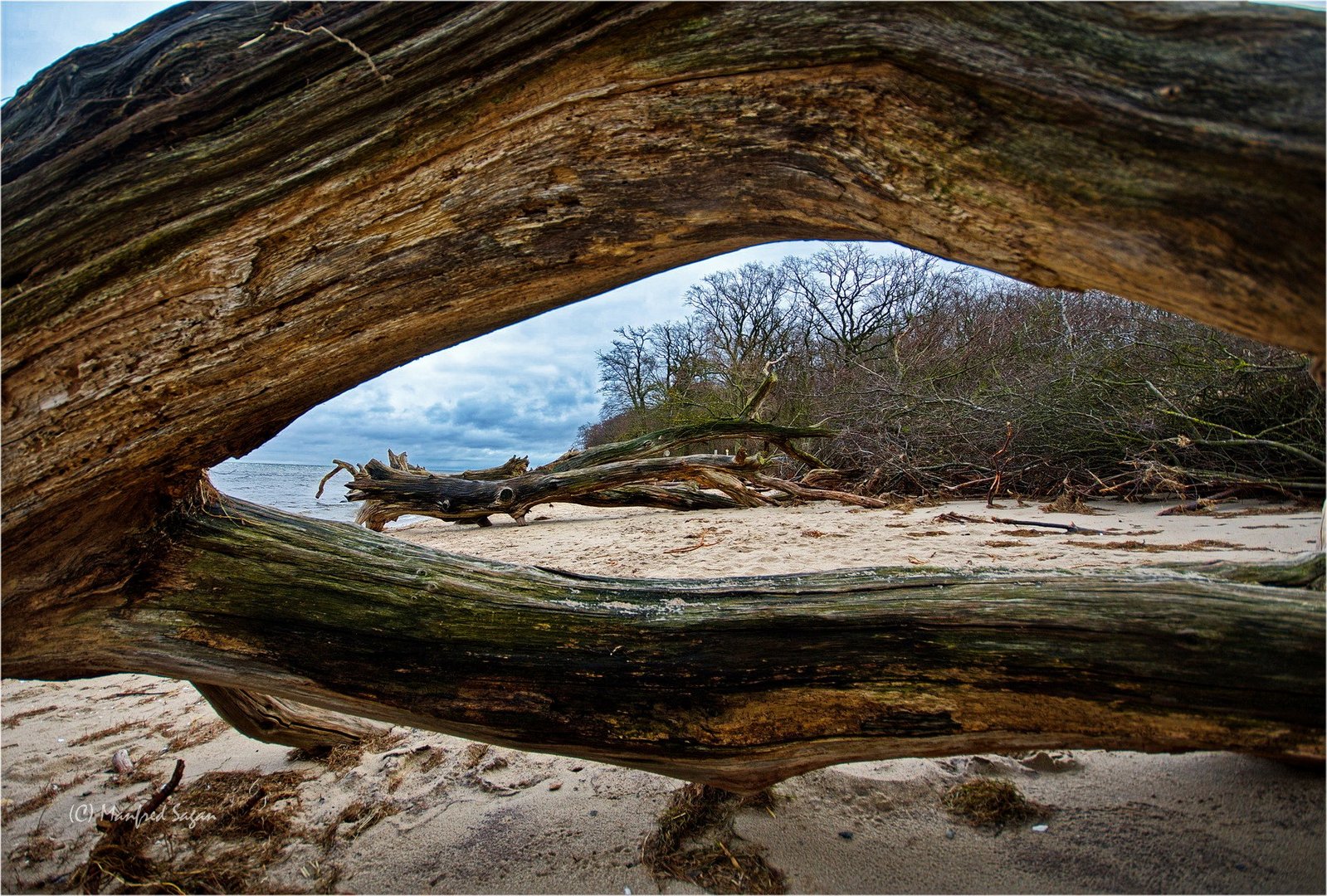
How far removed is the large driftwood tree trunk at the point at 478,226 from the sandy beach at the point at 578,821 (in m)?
0.45

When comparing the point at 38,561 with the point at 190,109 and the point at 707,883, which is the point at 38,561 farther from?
the point at 707,883

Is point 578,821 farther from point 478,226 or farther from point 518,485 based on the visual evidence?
point 518,485

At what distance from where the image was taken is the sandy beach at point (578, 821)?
5.64ft

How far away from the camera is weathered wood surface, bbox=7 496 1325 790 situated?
4.61 feet

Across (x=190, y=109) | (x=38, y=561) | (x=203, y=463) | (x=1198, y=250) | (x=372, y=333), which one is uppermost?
(x=190, y=109)

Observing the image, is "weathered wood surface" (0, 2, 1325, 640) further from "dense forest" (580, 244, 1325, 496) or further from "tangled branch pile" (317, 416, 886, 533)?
"tangled branch pile" (317, 416, 886, 533)

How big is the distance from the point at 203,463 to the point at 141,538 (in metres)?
0.30

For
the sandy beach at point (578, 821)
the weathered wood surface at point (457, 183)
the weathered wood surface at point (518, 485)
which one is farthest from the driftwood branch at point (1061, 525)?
the weathered wood surface at point (457, 183)

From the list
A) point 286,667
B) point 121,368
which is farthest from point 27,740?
point 121,368

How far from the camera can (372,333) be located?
1730 mm
